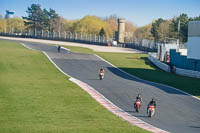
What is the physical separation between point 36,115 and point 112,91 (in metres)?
11.6

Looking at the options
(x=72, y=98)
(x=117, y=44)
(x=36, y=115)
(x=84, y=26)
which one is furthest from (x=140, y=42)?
(x=84, y=26)

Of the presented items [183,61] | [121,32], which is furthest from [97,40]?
[183,61]

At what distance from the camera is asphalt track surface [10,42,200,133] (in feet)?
75.6

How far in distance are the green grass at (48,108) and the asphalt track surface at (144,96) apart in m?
1.97

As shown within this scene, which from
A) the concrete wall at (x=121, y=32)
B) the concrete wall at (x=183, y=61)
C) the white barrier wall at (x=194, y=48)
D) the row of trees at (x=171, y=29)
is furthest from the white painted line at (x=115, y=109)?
the concrete wall at (x=121, y=32)

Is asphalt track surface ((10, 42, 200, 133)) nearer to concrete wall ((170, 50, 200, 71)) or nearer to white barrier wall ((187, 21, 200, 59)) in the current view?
concrete wall ((170, 50, 200, 71))

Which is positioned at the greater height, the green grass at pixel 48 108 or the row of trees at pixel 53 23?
the row of trees at pixel 53 23

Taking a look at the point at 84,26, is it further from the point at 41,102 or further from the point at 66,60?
the point at 41,102

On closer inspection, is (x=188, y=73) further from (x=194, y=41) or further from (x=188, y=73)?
(x=194, y=41)

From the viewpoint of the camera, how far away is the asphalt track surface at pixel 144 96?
2305cm

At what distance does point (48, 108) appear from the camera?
24922 mm

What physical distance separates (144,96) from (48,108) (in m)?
9.17

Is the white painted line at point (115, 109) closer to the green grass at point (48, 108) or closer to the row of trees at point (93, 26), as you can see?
the green grass at point (48, 108)

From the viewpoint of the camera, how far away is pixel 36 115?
22422 mm
